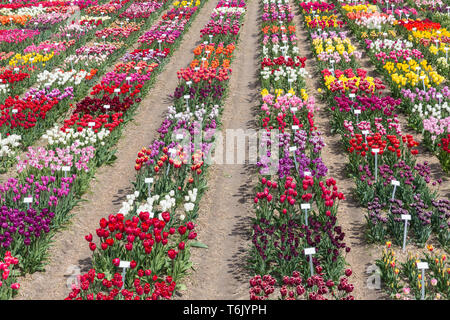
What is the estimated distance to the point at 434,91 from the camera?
13.5 metres

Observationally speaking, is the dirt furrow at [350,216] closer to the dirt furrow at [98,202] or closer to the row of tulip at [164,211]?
the row of tulip at [164,211]

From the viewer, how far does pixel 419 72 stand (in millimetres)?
15734

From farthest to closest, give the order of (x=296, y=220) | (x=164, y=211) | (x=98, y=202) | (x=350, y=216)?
(x=98, y=202) < (x=350, y=216) < (x=296, y=220) < (x=164, y=211)

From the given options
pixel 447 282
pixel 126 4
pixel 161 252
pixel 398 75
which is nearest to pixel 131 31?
pixel 126 4

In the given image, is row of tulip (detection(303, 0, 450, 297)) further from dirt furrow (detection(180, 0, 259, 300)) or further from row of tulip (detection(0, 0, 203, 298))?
row of tulip (detection(0, 0, 203, 298))

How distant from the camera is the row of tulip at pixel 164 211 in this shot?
23.7 ft

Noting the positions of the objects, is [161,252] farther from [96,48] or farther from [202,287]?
[96,48]

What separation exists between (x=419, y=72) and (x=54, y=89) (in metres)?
14.0

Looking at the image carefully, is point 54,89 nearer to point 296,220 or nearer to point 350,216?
point 296,220

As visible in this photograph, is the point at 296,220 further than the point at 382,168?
No

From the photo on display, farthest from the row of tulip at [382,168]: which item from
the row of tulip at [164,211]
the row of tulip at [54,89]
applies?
the row of tulip at [54,89]

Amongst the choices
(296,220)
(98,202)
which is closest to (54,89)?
(98,202)

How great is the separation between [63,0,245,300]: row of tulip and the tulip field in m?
0.05

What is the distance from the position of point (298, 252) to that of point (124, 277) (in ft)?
10.9
